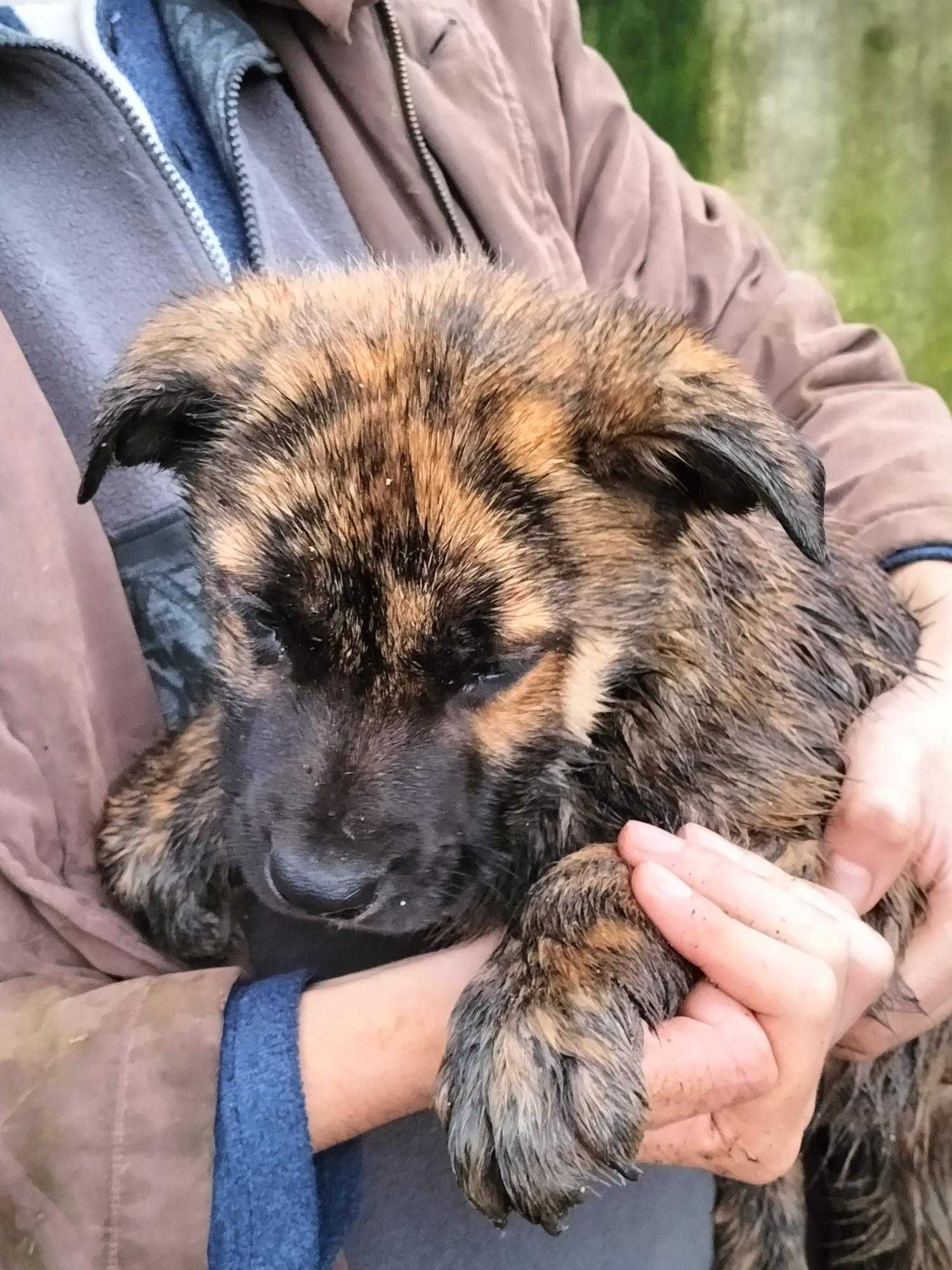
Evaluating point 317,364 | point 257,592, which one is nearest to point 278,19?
point 317,364

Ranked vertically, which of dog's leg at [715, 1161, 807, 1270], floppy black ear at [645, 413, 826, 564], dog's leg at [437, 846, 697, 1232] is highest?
floppy black ear at [645, 413, 826, 564]

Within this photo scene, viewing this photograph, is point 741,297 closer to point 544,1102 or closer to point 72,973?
point 544,1102

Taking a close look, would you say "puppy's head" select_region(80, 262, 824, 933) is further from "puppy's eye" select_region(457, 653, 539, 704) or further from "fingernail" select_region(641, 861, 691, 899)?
"fingernail" select_region(641, 861, 691, 899)

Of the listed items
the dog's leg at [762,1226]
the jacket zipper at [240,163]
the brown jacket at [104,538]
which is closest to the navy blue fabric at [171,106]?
the jacket zipper at [240,163]

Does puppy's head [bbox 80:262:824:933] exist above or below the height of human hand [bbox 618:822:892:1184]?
above

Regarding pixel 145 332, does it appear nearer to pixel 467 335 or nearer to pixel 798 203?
pixel 467 335

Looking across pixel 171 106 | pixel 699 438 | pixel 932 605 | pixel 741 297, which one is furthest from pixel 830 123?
pixel 699 438

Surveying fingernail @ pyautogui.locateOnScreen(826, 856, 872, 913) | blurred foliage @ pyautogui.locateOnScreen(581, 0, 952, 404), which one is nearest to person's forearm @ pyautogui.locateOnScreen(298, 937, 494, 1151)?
fingernail @ pyautogui.locateOnScreen(826, 856, 872, 913)
